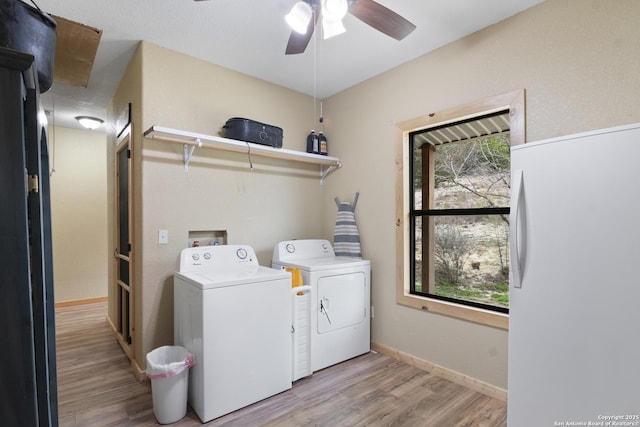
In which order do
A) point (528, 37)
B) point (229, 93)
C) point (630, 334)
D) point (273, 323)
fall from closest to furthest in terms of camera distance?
point (630, 334)
point (528, 37)
point (273, 323)
point (229, 93)

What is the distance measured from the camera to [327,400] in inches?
89.1

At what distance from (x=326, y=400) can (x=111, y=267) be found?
299 cm

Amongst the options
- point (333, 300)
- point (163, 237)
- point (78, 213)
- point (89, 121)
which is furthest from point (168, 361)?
point (78, 213)

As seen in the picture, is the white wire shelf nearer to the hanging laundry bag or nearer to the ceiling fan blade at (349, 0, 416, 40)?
the hanging laundry bag

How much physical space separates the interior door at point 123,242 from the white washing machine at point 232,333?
95cm

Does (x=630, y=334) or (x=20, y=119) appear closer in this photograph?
(x=20, y=119)

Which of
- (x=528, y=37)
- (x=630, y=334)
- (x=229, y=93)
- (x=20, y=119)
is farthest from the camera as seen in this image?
(x=229, y=93)

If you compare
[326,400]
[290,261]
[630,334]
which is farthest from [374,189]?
[630,334]

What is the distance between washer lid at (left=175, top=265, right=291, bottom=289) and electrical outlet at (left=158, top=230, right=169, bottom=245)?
0.99 feet

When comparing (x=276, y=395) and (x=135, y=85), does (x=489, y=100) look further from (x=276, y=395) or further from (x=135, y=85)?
(x=135, y=85)

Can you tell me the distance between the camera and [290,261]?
3.04 meters

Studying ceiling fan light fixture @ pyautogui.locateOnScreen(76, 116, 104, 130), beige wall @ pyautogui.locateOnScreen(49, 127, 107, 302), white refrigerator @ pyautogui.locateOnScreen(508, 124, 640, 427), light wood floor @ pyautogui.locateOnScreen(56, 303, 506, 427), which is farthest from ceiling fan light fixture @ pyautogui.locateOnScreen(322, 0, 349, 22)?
beige wall @ pyautogui.locateOnScreen(49, 127, 107, 302)

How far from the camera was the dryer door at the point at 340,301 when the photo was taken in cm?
271

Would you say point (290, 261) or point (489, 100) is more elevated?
point (489, 100)
